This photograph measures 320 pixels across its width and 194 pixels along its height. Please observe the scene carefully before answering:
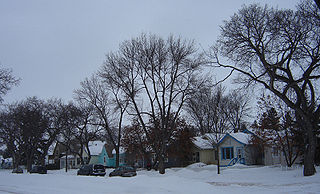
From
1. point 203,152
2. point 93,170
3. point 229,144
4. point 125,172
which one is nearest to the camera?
point 125,172

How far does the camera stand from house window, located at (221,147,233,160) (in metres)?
39.8

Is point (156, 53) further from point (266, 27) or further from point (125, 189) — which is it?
point (125, 189)

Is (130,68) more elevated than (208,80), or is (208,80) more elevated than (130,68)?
(130,68)

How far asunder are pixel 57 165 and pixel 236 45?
2175 inches

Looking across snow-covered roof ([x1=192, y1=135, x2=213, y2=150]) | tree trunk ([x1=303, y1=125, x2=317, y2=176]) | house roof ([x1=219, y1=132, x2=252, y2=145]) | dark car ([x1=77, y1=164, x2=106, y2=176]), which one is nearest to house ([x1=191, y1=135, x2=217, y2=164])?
snow-covered roof ([x1=192, y1=135, x2=213, y2=150])

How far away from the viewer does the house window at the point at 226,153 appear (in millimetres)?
39812

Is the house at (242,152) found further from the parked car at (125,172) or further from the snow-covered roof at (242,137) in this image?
the parked car at (125,172)

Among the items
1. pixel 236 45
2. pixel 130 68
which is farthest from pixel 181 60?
pixel 236 45

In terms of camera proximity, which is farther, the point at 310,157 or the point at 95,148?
the point at 95,148

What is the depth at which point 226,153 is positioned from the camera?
133 feet

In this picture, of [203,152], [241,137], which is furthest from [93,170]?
[241,137]

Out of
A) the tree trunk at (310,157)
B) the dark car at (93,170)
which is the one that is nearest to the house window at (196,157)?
the dark car at (93,170)

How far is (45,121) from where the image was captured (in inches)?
1748

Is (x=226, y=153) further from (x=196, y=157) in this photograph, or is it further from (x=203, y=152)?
(x=196, y=157)
